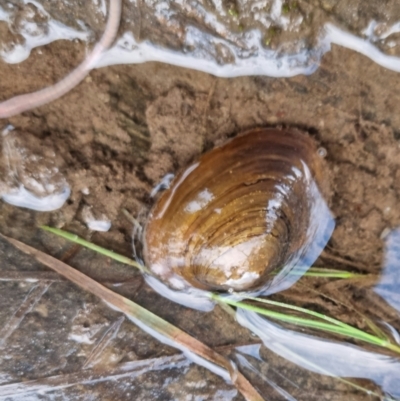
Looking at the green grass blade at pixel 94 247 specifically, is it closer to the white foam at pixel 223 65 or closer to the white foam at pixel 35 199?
the white foam at pixel 35 199

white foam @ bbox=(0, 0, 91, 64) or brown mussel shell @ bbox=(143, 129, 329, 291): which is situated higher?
white foam @ bbox=(0, 0, 91, 64)

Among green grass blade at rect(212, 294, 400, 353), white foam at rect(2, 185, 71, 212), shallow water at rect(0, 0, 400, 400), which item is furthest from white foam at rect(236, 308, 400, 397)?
white foam at rect(2, 185, 71, 212)

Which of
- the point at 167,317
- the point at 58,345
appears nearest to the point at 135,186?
the point at 167,317

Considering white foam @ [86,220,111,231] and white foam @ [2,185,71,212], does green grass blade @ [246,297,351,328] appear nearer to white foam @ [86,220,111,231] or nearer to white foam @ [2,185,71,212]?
white foam @ [86,220,111,231]

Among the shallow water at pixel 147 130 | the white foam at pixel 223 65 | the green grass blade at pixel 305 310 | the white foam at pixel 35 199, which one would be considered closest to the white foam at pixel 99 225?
the shallow water at pixel 147 130

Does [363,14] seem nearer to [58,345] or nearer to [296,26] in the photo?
[296,26]
